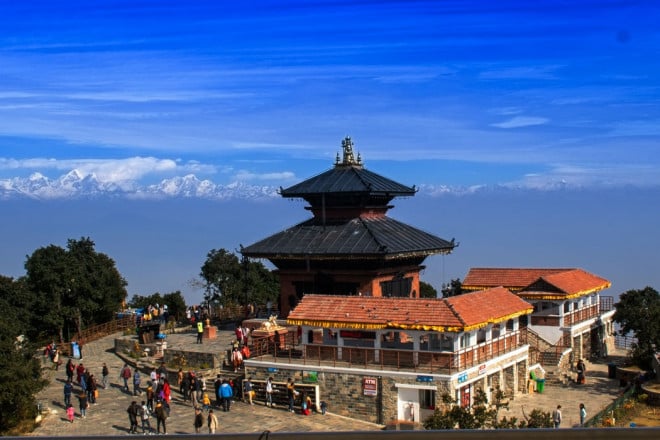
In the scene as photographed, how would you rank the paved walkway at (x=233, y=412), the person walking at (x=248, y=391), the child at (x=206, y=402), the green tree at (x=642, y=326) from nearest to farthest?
the paved walkway at (x=233, y=412) → the child at (x=206, y=402) → the person walking at (x=248, y=391) → the green tree at (x=642, y=326)

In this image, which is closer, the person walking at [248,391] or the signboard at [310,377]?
the signboard at [310,377]

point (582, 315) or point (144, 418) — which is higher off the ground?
point (582, 315)

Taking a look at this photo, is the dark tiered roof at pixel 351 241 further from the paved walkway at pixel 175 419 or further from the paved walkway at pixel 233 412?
the paved walkway at pixel 175 419

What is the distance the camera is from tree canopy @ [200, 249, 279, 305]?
55.2 meters

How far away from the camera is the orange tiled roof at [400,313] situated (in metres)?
28.0

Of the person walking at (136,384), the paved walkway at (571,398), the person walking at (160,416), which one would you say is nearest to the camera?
the person walking at (160,416)

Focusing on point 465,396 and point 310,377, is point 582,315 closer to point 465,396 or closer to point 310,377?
point 465,396

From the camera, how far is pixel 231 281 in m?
55.8

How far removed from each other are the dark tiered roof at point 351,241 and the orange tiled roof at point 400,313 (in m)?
5.44

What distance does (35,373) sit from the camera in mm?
27484

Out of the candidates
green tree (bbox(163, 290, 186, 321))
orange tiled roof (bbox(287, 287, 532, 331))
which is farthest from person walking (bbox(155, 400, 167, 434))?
green tree (bbox(163, 290, 186, 321))

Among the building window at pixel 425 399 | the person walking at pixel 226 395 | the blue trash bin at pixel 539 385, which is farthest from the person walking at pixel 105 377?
the blue trash bin at pixel 539 385

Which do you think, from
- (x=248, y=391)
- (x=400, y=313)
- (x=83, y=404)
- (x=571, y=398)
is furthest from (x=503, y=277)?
(x=83, y=404)

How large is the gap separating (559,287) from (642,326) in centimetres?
440
